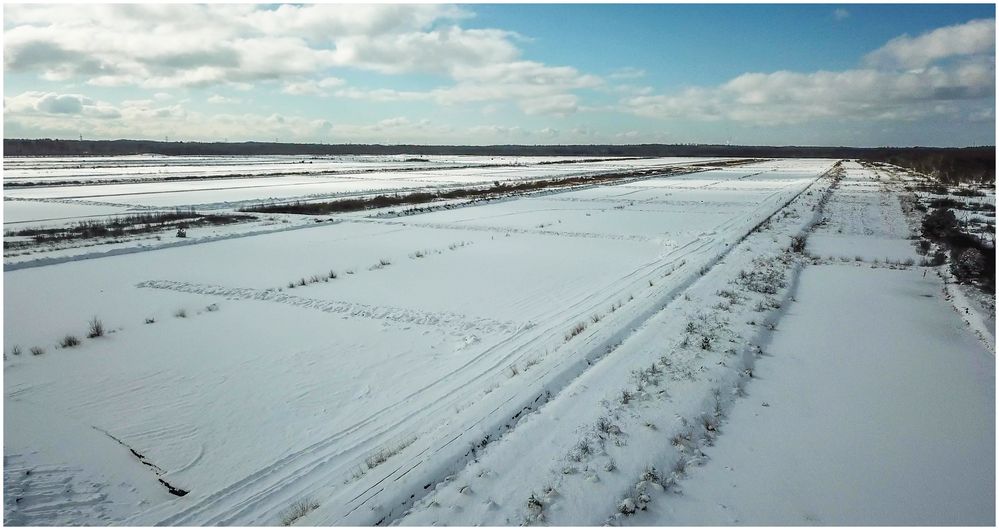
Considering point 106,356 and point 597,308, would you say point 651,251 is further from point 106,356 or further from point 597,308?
point 106,356

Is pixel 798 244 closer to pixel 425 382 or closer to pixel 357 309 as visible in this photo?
pixel 357 309

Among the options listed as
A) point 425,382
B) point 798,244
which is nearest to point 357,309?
point 425,382

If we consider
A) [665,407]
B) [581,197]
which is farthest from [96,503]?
[581,197]

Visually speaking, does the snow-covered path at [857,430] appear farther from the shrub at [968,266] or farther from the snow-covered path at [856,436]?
the shrub at [968,266]

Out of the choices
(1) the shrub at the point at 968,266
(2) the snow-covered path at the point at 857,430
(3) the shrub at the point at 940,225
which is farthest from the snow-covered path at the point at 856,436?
(3) the shrub at the point at 940,225

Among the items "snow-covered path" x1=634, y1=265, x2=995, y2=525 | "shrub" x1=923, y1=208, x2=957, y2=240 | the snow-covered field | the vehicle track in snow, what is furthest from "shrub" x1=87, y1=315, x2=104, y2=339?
"shrub" x1=923, y1=208, x2=957, y2=240
